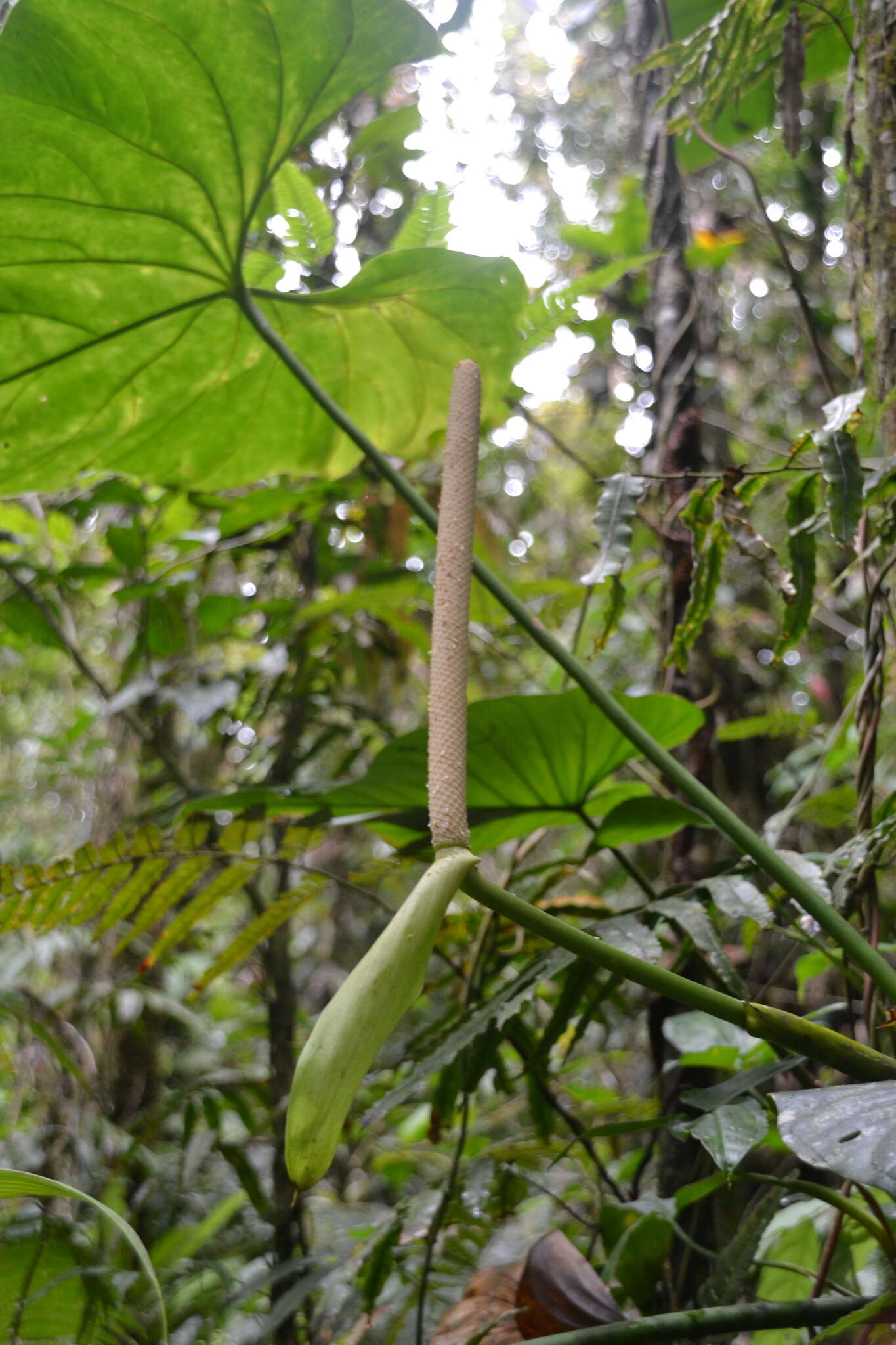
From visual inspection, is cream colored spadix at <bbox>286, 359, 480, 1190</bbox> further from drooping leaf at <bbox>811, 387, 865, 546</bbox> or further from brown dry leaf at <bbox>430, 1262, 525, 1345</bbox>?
brown dry leaf at <bbox>430, 1262, 525, 1345</bbox>

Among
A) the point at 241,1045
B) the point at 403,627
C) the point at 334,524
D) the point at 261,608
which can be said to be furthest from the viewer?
the point at 241,1045

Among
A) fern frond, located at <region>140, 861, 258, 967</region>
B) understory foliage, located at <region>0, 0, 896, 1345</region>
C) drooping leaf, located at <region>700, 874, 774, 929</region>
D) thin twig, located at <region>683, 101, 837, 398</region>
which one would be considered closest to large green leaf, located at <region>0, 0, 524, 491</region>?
understory foliage, located at <region>0, 0, 896, 1345</region>

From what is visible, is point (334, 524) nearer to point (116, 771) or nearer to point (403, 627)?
point (403, 627)

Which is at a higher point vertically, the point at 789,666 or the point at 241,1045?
the point at 789,666

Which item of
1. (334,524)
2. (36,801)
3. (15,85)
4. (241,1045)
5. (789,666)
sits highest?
(15,85)

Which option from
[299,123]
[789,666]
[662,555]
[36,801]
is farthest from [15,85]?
[36,801]

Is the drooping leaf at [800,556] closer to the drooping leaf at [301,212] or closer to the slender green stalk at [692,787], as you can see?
the slender green stalk at [692,787]

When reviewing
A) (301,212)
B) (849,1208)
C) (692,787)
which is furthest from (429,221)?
(849,1208)
